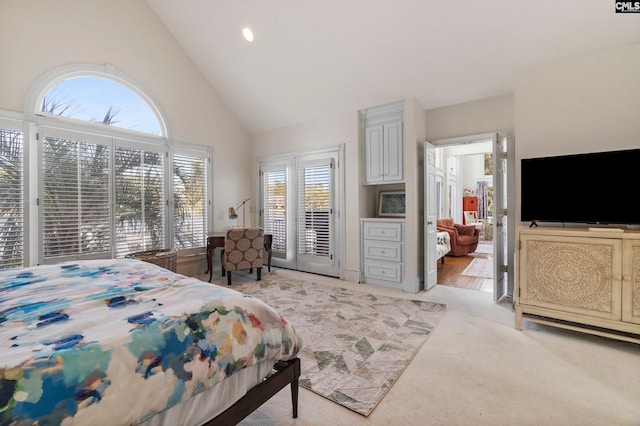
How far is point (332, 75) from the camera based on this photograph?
3.90 m

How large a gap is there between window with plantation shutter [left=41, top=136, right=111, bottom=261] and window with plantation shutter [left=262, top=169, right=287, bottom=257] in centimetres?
246

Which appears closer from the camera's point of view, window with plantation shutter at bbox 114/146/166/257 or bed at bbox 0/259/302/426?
bed at bbox 0/259/302/426

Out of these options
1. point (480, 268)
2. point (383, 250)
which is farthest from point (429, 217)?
point (480, 268)

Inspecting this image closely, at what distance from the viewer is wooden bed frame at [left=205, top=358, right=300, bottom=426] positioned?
1.19 metres

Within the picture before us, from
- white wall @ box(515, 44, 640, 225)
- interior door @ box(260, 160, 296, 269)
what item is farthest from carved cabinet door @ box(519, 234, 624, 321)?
interior door @ box(260, 160, 296, 269)

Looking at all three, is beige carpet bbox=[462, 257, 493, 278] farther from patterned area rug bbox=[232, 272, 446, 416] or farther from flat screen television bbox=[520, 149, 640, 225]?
flat screen television bbox=[520, 149, 640, 225]

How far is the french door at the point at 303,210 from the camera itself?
180 inches

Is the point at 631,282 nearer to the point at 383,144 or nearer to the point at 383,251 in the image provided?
the point at 383,251

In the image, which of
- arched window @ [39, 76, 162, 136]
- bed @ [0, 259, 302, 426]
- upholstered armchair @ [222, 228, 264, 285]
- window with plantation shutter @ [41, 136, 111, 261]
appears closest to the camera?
bed @ [0, 259, 302, 426]

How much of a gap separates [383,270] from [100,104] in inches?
175

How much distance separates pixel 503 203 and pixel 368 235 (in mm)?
1760

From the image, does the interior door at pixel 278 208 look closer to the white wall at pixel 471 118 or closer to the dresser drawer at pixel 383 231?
the dresser drawer at pixel 383 231

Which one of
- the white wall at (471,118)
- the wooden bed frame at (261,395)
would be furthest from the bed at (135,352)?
the white wall at (471,118)

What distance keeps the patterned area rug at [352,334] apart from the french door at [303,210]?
821 mm
